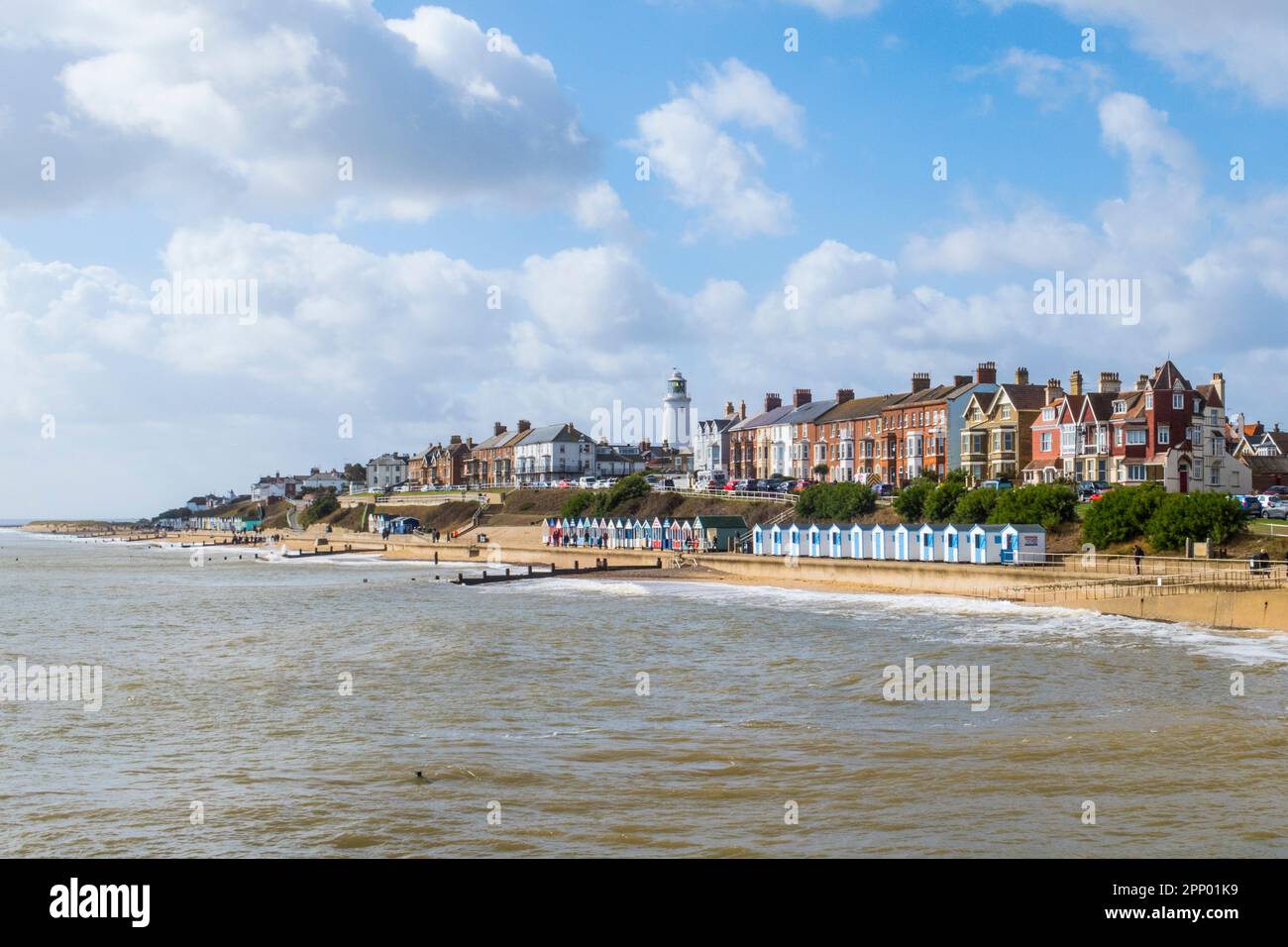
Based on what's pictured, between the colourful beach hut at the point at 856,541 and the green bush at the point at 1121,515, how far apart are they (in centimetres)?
1356

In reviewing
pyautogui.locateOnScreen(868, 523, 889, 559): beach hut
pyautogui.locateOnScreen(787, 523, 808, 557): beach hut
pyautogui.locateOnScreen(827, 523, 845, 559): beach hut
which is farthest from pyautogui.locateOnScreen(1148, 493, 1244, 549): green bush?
pyautogui.locateOnScreen(787, 523, 808, 557): beach hut

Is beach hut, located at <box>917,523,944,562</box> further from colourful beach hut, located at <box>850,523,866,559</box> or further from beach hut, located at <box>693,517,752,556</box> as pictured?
beach hut, located at <box>693,517,752,556</box>

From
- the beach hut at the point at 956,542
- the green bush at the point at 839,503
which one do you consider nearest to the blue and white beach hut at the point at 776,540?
the green bush at the point at 839,503

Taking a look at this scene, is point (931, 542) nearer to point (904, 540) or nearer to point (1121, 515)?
point (904, 540)

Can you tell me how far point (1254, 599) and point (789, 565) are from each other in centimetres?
3043

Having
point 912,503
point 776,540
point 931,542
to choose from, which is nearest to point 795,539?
point 776,540

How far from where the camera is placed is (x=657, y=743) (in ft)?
65.0

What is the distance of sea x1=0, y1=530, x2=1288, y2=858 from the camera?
14.5 metres

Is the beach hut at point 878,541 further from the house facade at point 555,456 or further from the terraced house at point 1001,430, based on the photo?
the house facade at point 555,456

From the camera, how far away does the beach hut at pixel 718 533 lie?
265 ft

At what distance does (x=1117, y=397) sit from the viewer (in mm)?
72125

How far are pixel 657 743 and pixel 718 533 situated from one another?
6135 cm
